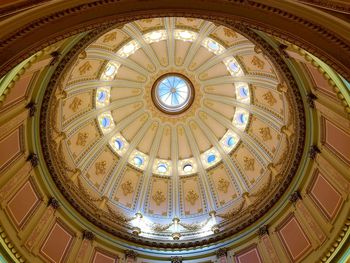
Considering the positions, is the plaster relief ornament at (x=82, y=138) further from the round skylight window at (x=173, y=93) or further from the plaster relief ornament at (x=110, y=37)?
the round skylight window at (x=173, y=93)

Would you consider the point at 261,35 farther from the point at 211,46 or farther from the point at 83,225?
the point at 83,225

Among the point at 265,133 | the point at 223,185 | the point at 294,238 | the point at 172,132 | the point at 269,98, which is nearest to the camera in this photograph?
the point at 294,238

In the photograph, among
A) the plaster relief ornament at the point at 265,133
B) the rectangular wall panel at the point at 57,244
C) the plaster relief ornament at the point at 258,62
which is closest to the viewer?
the rectangular wall panel at the point at 57,244

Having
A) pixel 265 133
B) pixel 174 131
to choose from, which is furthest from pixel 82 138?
pixel 265 133

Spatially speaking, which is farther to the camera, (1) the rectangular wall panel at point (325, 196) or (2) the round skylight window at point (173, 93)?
(2) the round skylight window at point (173, 93)

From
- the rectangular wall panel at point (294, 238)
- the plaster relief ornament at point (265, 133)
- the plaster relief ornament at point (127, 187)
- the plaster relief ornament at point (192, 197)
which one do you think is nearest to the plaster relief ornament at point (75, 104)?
the plaster relief ornament at point (127, 187)

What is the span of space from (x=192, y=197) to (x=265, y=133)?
6.63 m

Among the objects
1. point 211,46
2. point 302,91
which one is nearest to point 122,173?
point 211,46

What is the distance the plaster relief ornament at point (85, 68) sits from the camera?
2281 centimetres

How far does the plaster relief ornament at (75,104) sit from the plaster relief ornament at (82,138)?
1.79 m

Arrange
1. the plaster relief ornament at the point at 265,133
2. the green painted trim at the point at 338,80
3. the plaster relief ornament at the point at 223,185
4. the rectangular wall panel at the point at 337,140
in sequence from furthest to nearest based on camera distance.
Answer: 1. the plaster relief ornament at the point at 223,185
2. the plaster relief ornament at the point at 265,133
3. the rectangular wall panel at the point at 337,140
4. the green painted trim at the point at 338,80

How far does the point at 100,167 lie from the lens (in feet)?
85.1

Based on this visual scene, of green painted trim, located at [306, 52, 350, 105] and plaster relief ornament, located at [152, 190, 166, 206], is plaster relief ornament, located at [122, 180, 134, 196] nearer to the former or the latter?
plaster relief ornament, located at [152, 190, 166, 206]

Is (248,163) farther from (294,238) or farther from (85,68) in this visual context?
(85,68)
